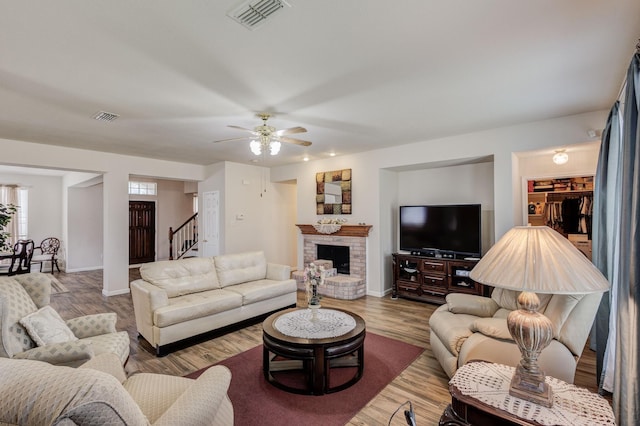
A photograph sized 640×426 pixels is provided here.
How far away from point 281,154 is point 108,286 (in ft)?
13.8

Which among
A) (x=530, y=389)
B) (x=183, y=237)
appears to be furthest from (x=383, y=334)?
(x=183, y=237)

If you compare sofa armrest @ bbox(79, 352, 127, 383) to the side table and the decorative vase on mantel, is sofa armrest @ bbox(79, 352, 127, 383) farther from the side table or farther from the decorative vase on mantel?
the side table

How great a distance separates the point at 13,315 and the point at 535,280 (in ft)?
10.5

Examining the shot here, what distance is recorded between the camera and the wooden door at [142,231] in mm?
9016

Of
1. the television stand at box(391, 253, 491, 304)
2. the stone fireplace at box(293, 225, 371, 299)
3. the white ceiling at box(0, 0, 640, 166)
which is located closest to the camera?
the white ceiling at box(0, 0, 640, 166)

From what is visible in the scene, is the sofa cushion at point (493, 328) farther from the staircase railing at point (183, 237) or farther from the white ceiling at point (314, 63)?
the staircase railing at point (183, 237)

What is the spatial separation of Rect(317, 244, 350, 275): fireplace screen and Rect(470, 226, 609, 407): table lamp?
4619 mm

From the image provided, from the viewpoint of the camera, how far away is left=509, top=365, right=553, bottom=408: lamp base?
1.48m

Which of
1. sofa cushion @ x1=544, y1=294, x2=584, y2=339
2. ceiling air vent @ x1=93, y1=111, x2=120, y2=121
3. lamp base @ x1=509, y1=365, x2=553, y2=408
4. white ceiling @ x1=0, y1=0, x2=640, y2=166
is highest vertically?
white ceiling @ x1=0, y1=0, x2=640, y2=166

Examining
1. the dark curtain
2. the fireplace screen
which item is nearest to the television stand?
the fireplace screen

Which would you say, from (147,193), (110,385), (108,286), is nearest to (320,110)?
(110,385)

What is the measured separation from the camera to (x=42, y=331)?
209 cm

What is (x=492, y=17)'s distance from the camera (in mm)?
1903

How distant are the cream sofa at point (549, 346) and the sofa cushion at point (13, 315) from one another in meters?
3.05
